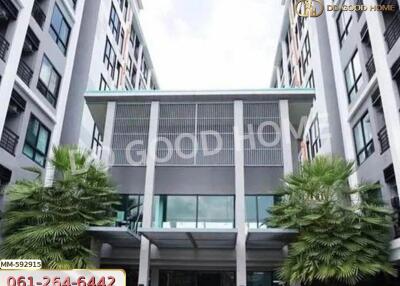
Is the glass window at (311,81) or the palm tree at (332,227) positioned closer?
the palm tree at (332,227)

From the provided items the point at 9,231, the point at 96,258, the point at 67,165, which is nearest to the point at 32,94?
the point at 67,165

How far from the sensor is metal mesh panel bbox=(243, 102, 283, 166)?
1666 cm

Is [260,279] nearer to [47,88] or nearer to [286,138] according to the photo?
[286,138]

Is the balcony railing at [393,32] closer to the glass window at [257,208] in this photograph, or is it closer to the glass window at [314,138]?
the glass window at [257,208]

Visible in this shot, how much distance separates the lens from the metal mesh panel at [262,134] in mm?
16656

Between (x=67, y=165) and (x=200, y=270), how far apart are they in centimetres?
764

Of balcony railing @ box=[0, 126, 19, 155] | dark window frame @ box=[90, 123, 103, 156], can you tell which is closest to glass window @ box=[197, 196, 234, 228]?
balcony railing @ box=[0, 126, 19, 155]

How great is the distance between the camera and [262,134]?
1708cm

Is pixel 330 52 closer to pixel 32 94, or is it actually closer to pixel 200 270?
pixel 200 270

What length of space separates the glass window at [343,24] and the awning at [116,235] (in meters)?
13.5

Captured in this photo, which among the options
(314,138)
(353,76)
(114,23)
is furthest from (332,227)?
(114,23)

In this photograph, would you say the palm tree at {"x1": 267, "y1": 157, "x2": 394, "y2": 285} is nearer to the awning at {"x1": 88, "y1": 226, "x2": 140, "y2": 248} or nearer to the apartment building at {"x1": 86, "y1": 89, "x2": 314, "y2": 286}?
the apartment building at {"x1": 86, "y1": 89, "x2": 314, "y2": 286}

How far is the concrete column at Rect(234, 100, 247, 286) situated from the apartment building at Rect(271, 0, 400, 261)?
197 inches

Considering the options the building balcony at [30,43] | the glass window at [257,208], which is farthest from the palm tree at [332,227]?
the building balcony at [30,43]
